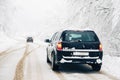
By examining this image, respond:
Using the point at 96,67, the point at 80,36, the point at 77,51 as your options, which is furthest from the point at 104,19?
the point at 77,51

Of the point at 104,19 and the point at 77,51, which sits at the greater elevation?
the point at 104,19

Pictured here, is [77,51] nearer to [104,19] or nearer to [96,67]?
[96,67]

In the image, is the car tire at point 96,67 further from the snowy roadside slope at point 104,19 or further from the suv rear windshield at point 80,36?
the snowy roadside slope at point 104,19

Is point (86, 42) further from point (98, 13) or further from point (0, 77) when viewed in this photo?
point (98, 13)

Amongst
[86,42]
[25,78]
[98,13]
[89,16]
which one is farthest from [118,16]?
[25,78]

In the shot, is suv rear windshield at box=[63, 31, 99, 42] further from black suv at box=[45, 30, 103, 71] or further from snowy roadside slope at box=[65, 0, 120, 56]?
snowy roadside slope at box=[65, 0, 120, 56]

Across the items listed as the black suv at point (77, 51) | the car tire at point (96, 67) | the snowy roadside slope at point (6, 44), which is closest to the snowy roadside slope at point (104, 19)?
the snowy roadside slope at point (6, 44)

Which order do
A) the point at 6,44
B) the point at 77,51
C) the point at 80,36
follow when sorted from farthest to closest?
1. the point at 6,44
2. the point at 80,36
3. the point at 77,51

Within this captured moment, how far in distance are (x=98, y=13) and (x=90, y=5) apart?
3.82 meters

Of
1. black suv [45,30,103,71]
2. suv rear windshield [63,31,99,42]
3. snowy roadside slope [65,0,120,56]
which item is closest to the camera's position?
black suv [45,30,103,71]

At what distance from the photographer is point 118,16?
28109 mm

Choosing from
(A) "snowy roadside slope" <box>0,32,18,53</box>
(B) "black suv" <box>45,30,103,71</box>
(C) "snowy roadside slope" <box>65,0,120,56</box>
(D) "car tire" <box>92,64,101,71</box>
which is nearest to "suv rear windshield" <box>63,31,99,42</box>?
(B) "black suv" <box>45,30,103,71</box>

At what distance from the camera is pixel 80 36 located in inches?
540

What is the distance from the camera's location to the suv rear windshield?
13.5 m
